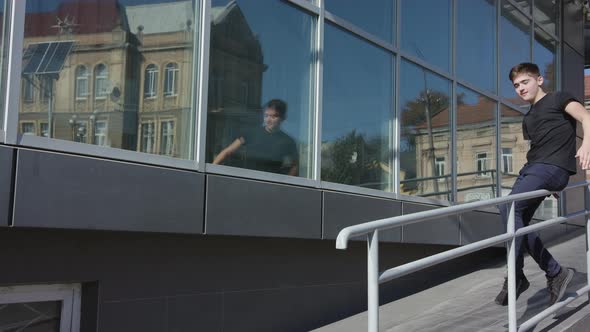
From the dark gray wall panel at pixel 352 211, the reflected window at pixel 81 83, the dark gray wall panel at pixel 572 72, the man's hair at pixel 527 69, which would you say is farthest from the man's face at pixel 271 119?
the dark gray wall panel at pixel 572 72

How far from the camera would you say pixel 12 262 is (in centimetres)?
358

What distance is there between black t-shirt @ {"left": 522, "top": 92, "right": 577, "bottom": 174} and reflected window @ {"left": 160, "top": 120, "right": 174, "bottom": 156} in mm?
2577

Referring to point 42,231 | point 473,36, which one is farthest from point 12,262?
point 473,36

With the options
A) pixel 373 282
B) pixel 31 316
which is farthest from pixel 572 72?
pixel 31 316

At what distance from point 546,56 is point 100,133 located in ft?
32.2

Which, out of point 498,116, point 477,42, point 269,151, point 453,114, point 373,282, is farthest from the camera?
point 498,116

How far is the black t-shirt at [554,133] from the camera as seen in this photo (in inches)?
171

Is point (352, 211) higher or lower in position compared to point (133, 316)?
higher

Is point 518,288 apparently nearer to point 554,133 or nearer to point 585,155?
point 585,155

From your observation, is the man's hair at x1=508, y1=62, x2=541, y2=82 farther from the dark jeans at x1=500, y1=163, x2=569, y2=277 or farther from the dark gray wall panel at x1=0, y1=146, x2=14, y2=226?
the dark gray wall panel at x1=0, y1=146, x2=14, y2=226

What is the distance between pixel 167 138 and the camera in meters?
4.45

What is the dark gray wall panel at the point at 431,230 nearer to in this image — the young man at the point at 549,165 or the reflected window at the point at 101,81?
the young man at the point at 549,165

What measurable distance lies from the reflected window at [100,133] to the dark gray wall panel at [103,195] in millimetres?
228

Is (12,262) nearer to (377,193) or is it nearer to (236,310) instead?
(236,310)
